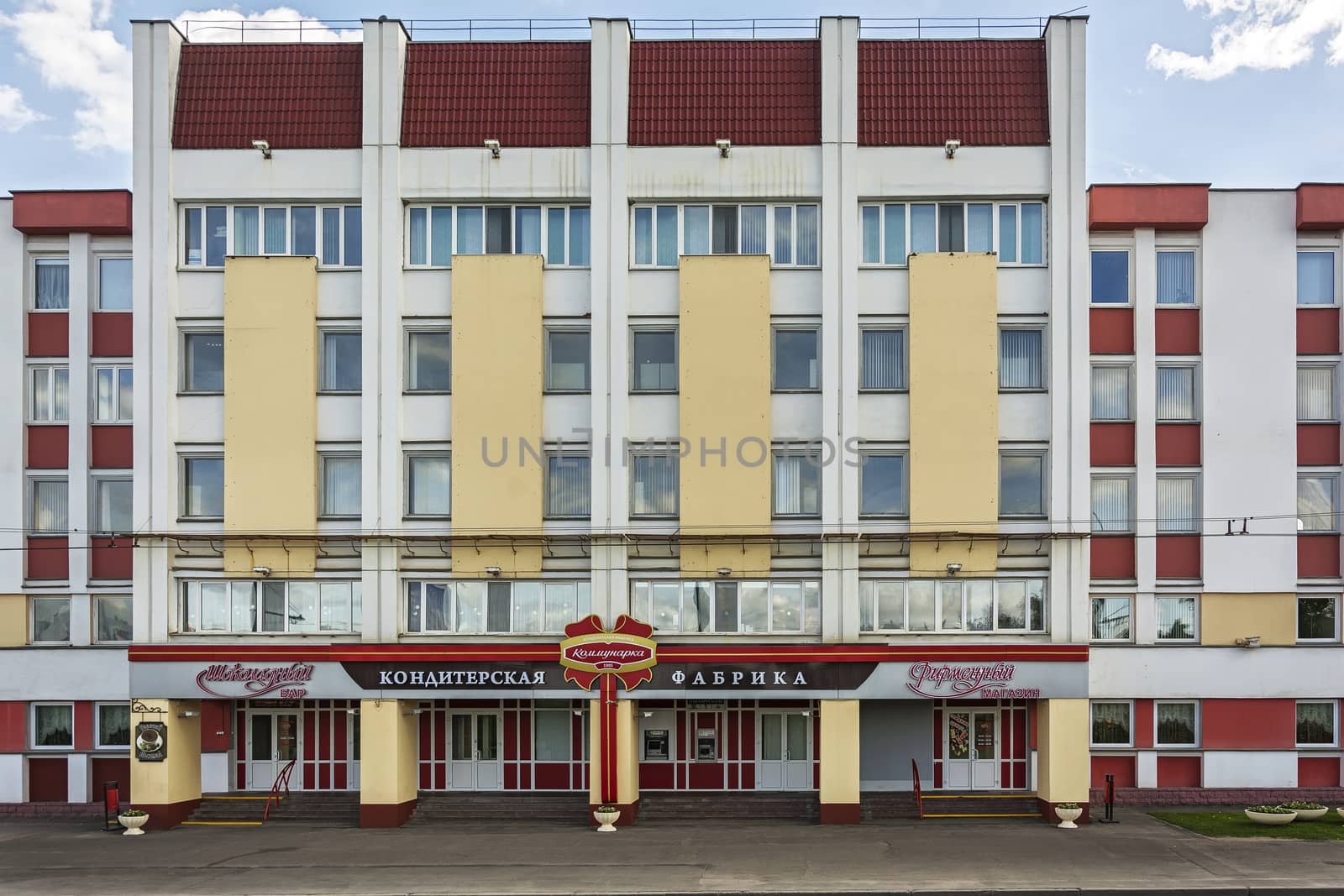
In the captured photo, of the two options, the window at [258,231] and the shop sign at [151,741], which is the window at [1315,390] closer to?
the window at [258,231]

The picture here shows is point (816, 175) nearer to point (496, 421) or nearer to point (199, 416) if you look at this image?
point (496, 421)

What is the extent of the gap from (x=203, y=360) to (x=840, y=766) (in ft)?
62.3

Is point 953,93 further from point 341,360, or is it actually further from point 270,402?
point 270,402

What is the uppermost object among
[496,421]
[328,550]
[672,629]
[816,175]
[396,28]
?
[396,28]

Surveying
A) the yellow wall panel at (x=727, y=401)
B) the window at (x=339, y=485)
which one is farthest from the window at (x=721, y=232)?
the window at (x=339, y=485)

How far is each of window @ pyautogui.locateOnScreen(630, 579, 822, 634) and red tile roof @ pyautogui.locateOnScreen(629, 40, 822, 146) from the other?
11106 mm

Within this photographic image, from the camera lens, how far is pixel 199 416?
28453 mm

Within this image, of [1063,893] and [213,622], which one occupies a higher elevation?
[213,622]

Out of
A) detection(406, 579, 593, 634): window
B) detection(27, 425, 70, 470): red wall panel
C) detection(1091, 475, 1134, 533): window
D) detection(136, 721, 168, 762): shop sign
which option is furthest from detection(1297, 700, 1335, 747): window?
detection(27, 425, 70, 470): red wall panel

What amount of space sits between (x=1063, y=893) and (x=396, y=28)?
2478 cm

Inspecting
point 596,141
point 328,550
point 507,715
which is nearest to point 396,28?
point 596,141

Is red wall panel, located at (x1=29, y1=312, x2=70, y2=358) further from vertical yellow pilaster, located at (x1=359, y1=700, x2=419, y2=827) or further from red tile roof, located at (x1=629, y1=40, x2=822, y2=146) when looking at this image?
red tile roof, located at (x1=629, y1=40, x2=822, y2=146)

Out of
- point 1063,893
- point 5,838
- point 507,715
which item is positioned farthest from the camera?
point 507,715

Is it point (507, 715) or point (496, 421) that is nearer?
point (496, 421)
